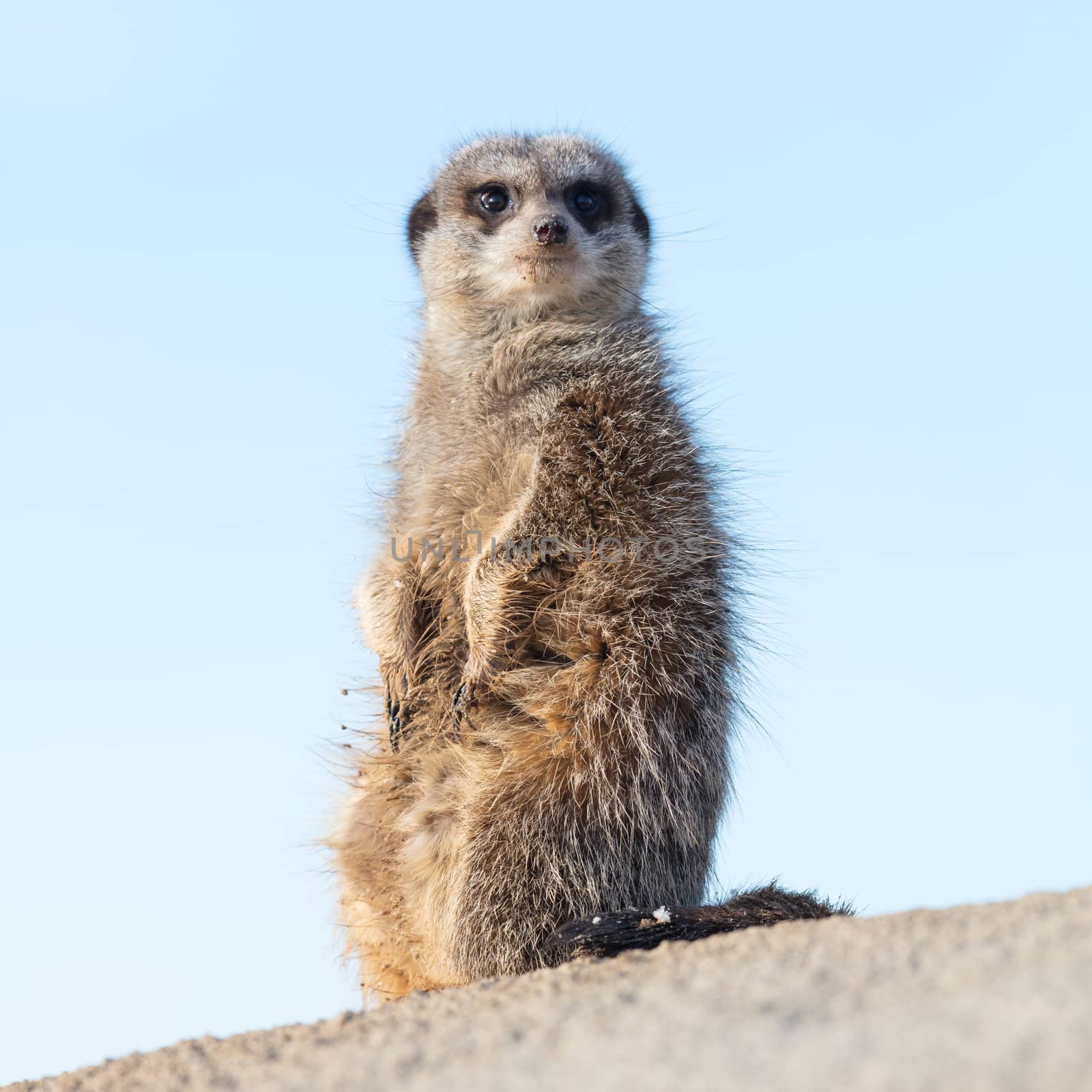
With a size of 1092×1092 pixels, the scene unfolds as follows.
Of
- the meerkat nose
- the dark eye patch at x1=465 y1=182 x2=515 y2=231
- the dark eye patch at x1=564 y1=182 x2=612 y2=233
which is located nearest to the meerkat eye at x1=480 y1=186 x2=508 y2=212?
the dark eye patch at x1=465 y1=182 x2=515 y2=231

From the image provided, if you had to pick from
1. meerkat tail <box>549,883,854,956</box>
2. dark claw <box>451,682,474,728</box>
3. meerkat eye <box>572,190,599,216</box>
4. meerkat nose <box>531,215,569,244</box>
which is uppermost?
meerkat eye <box>572,190,599,216</box>

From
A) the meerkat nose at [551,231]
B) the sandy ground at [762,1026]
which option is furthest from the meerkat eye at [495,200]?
the sandy ground at [762,1026]

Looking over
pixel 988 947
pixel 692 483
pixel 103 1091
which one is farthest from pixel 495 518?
pixel 988 947

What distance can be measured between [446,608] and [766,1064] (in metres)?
3.81

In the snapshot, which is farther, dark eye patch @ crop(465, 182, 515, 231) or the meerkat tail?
dark eye patch @ crop(465, 182, 515, 231)

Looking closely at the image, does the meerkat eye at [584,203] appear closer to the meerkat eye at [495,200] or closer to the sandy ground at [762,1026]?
the meerkat eye at [495,200]

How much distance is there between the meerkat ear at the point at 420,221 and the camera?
759cm

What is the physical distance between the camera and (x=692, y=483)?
568 cm

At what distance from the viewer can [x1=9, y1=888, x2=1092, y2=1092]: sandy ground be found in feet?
6.47

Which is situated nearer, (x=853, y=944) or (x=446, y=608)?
(x=853, y=944)

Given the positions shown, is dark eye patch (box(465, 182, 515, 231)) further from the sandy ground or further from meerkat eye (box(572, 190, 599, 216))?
the sandy ground

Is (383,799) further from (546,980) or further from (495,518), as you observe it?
(546,980)

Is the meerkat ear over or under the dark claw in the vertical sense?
over

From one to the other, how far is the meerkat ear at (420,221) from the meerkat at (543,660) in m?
1.39
